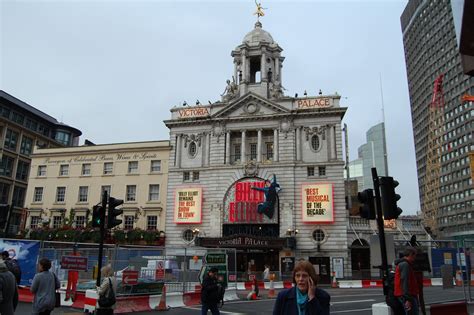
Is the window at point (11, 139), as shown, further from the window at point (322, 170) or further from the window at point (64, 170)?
the window at point (322, 170)

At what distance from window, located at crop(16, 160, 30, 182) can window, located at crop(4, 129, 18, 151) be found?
2628mm

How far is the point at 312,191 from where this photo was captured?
129 feet

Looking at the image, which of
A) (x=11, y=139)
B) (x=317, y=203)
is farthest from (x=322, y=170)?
(x=11, y=139)

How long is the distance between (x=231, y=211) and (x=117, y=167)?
49.7 ft

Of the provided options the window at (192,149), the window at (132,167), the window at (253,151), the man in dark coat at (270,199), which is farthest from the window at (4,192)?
the man in dark coat at (270,199)

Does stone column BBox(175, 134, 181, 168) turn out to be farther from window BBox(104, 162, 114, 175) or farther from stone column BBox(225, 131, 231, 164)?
window BBox(104, 162, 114, 175)

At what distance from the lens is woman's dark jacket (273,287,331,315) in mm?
4391

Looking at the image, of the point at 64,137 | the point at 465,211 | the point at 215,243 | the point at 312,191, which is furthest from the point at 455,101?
the point at 64,137

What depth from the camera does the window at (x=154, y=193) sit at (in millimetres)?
44344

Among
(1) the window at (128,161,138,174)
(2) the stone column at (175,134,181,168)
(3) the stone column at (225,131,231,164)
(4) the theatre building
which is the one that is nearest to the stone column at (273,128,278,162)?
(4) the theatre building

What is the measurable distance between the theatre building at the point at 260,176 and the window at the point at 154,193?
179cm

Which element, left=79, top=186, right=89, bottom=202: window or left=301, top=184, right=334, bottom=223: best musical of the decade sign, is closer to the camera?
left=301, top=184, right=334, bottom=223: best musical of the decade sign

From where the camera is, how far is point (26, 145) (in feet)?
200

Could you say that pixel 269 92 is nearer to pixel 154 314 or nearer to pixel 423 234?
pixel 423 234
